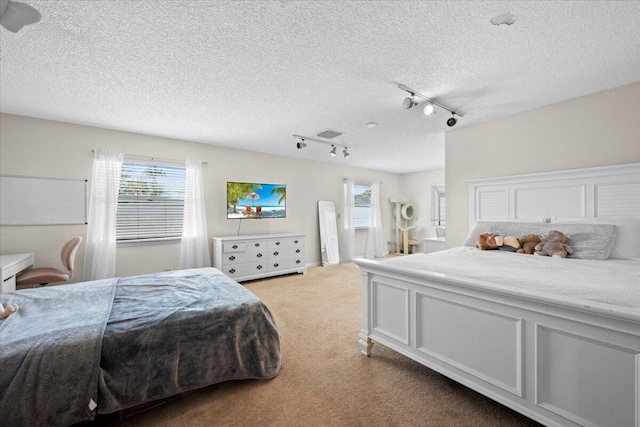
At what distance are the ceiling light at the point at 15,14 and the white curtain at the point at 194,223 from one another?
302cm

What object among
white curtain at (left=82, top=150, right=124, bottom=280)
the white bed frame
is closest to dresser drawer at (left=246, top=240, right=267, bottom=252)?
white curtain at (left=82, top=150, right=124, bottom=280)

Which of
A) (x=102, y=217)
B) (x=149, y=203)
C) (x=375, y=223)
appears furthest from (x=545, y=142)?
(x=102, y=217)

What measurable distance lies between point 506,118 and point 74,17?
13.6 ft

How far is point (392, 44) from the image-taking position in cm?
184

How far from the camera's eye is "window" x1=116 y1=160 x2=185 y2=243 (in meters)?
3.83

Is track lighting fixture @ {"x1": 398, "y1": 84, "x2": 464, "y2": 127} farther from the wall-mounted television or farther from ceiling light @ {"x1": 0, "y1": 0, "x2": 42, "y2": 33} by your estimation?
the wall-mounted television

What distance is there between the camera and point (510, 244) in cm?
254

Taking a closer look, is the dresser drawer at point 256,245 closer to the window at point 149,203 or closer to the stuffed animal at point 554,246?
the window at point 149,203

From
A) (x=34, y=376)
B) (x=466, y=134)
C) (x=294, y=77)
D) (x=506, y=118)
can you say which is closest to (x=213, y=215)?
(x=294, y=77)

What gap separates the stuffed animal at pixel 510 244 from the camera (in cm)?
252

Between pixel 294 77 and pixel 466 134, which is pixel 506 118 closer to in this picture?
pixel 466 134

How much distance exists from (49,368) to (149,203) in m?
3.13

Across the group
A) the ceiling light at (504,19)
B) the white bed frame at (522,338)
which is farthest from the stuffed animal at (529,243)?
the ceiling light at (504,19)

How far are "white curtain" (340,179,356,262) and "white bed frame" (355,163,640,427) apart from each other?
4188mm
